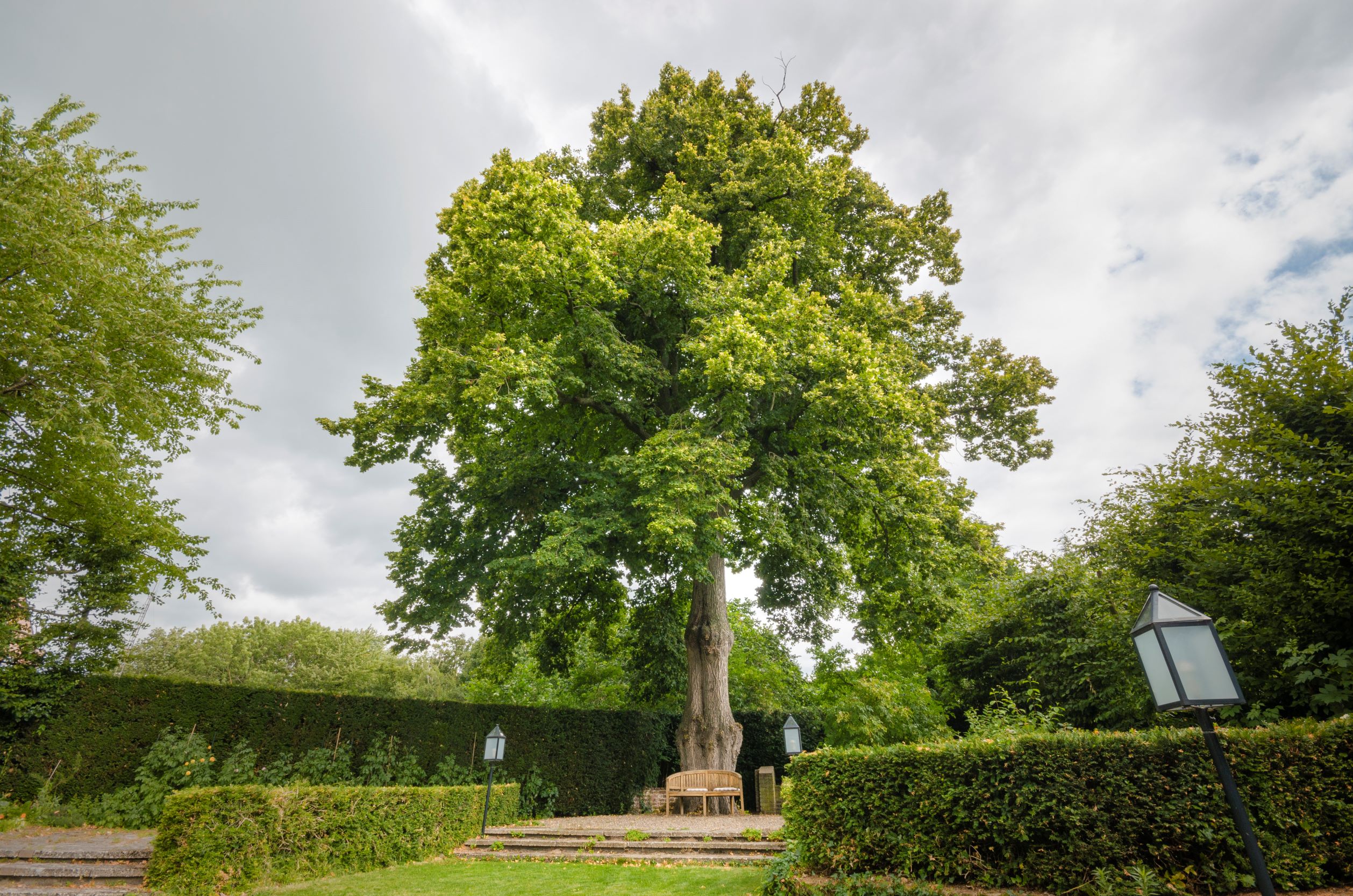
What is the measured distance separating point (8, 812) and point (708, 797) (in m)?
11.2

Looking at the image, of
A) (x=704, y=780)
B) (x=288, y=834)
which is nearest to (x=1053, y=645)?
(x=704, y=780)

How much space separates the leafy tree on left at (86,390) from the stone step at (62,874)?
15.0 feet

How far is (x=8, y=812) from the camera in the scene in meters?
9.06

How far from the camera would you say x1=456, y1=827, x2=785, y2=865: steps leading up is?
815 centimetres

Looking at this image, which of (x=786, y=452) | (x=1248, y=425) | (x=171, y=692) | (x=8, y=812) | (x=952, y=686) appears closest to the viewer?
(x=1248, y=425)

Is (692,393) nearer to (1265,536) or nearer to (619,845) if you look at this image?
(619,845)

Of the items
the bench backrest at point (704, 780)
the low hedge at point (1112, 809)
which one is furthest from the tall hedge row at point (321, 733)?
the low hedge at point (1112, 809)

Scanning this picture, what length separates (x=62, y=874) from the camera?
6676mm

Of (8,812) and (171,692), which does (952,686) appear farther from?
(8,812)

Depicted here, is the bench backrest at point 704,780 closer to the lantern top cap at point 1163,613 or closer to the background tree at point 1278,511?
the background tree at point 1278,511

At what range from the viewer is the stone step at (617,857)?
793cm

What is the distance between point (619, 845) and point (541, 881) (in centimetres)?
220

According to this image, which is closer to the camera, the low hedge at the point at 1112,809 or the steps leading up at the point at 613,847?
the low hedge at the point at 1112,809

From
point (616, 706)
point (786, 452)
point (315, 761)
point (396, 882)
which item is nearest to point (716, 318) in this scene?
point (786, 452)
